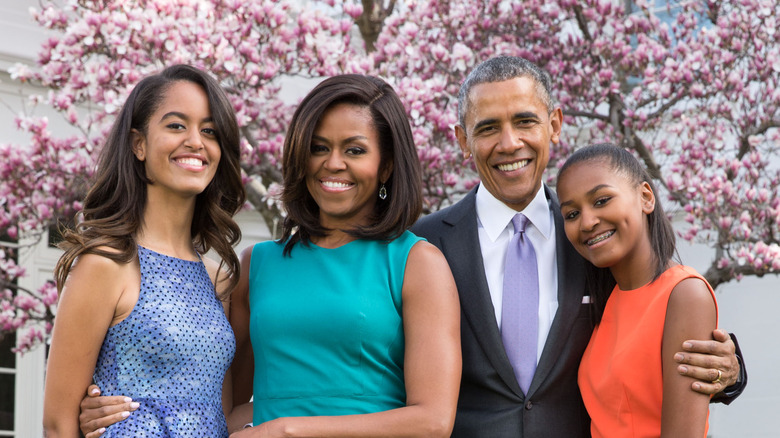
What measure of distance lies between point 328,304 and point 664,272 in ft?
3.38

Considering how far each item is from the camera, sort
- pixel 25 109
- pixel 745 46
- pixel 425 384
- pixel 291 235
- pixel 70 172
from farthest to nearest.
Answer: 1. pixel 25 109
2. pixel 745 46
3. pixel 70 172
4. pixel 291 235
5. pixel 425 384

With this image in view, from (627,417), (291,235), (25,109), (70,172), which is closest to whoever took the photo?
(627,417)

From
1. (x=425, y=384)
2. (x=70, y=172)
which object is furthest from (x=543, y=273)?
(x=70, y=172)

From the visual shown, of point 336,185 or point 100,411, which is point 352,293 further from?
point 100,411

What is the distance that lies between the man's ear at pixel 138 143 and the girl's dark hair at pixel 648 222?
4.35 ft

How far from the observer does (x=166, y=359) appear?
2877 mm

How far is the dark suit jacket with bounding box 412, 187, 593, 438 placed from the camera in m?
3.18

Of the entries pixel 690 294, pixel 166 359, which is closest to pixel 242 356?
pixel 166 359

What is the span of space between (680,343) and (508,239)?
2.58ft

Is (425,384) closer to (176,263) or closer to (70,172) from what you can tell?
(176,263)

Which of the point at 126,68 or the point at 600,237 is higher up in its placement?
the point at 126,68

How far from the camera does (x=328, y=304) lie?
2.91m

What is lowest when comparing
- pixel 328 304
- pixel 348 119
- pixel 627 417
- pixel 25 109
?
pixel 627 417

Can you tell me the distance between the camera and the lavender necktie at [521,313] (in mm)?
3230
